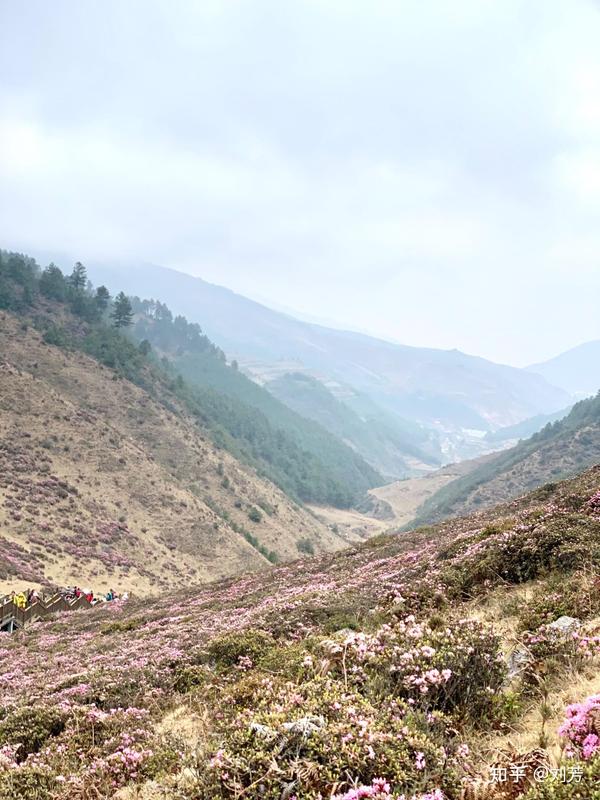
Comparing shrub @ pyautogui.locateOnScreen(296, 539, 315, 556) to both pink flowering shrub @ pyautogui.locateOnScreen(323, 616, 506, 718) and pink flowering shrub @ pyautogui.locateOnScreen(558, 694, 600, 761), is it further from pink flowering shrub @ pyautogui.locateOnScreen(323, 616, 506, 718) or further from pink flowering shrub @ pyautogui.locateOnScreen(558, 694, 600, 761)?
pink flowering shrub @ pyautogui.locateOnScreen(558, 694, 600, 761)

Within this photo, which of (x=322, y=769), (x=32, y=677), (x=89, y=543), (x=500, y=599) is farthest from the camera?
(x=89, y=543)

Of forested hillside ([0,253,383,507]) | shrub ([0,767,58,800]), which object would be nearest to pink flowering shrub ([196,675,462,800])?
shrub ([0,767,58,800])

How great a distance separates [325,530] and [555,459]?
Result: 47063mm

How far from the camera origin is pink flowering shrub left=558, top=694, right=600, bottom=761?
12.9 ft

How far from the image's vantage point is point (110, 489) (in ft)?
197

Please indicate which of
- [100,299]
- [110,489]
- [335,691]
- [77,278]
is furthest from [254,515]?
[77,278]

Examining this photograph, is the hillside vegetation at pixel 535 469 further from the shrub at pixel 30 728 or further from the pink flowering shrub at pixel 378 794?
the pink flowering shrub at pixel 378 794

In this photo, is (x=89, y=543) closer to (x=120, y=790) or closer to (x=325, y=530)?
(x=120, y=790)

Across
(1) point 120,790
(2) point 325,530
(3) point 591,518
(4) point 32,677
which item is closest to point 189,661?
(1) point 120,790

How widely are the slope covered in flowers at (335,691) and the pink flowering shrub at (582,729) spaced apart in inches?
1.2

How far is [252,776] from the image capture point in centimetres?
411

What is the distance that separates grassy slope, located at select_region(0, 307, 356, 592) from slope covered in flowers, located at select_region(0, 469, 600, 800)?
29134 mm

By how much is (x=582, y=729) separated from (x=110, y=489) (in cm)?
6180

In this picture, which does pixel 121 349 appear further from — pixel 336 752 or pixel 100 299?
pixel 336 752
